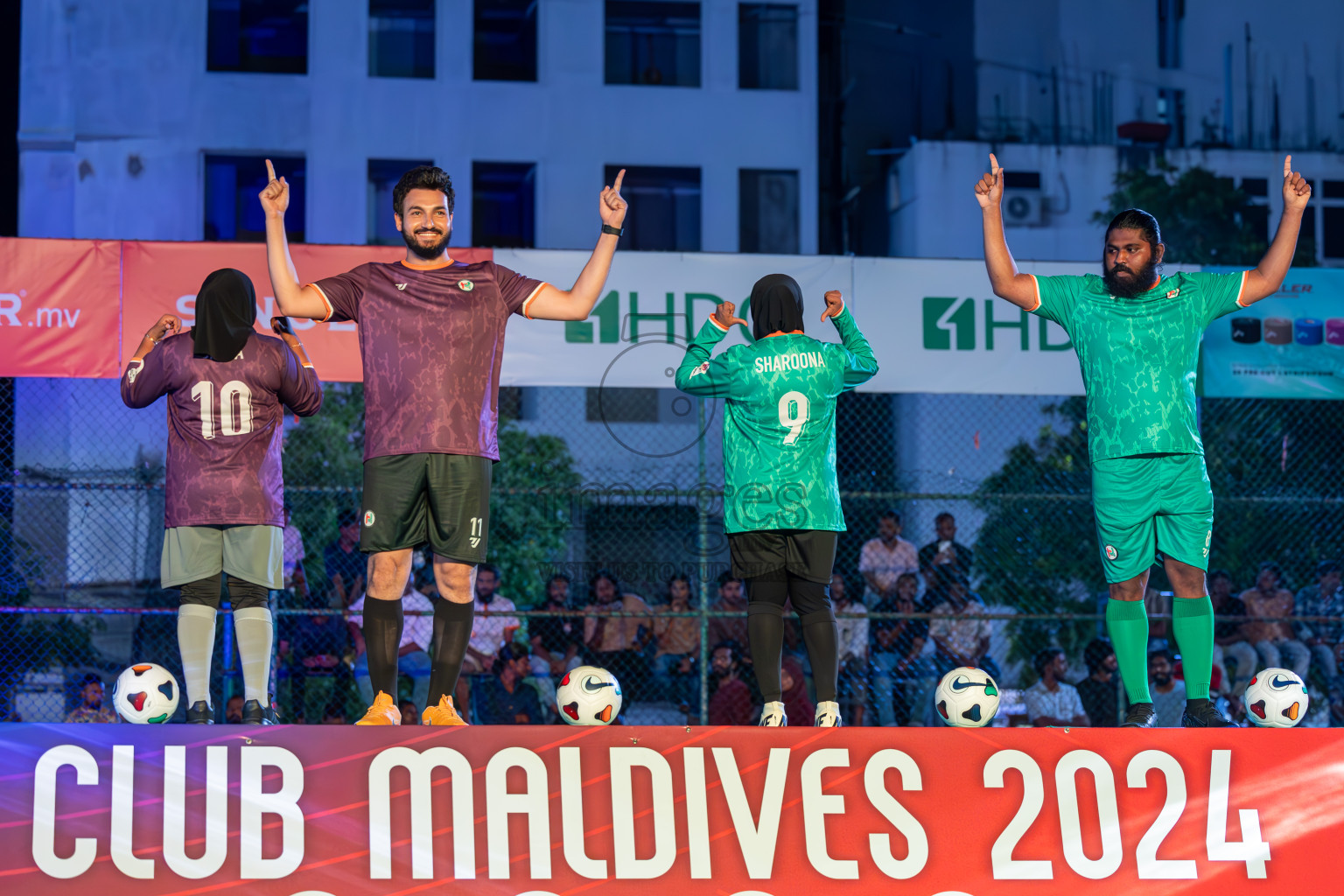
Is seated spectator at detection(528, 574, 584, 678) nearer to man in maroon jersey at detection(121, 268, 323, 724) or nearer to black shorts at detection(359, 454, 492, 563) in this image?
man in maroon jersey at detection(121, 268, 323, 724)

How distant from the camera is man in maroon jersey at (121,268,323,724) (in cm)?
493

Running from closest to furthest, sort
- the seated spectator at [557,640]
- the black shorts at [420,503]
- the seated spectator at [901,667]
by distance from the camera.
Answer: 1. the black shorts at [420,503]
2. the seated spectator at [557,640]
3. the seated spectator at [901,667]

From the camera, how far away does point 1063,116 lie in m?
20.8

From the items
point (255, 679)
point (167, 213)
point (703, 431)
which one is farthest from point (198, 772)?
point (167, 213)

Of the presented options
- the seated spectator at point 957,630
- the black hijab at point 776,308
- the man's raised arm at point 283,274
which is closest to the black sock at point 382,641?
the man's raised arm at point 283,274

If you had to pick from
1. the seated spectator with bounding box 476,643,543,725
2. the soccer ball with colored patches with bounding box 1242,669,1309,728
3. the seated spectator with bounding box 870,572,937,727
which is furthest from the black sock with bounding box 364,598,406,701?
the seated spectator with bounding box 870,572,937,727

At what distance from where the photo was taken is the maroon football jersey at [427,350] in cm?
452

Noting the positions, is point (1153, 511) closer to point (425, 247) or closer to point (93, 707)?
point (425, 247)

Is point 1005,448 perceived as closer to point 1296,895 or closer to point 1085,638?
point 1085,638

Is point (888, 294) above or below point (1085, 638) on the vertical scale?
above

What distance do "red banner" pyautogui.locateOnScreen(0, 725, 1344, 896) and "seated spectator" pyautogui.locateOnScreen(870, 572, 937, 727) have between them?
4.25 m

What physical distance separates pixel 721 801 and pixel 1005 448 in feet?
40.2

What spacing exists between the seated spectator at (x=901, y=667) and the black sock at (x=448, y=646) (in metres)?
4.45

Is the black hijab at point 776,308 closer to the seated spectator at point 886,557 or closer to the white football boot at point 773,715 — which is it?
the white football boot at point 773,715
